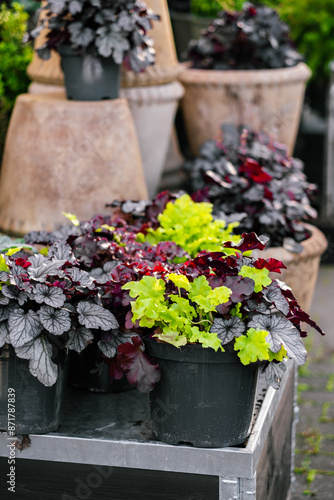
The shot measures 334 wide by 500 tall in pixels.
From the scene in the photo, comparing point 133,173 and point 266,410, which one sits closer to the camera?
point 266,410

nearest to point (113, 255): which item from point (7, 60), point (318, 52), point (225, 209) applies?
point (225, 209)

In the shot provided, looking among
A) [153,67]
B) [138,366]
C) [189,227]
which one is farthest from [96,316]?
[153,67]

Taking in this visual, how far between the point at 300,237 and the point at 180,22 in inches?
137

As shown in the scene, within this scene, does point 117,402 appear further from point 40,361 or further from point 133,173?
point 133,173

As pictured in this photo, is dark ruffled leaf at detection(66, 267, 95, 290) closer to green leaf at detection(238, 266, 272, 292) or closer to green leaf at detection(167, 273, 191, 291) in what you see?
green leaf at detection(167, 273, 191, 291)

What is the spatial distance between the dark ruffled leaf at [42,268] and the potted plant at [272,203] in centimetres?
119

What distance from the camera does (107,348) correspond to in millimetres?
1986

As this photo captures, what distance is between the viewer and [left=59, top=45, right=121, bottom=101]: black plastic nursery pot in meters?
3.19

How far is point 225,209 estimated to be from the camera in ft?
10.8

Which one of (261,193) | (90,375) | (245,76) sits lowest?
(90,375)

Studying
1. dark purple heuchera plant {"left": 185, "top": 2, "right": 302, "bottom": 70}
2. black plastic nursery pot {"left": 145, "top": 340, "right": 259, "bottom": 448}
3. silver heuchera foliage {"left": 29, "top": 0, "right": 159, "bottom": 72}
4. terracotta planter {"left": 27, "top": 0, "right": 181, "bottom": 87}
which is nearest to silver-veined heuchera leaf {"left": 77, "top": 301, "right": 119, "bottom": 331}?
black plastic nursery pot {"left": 145, "top": 340, "right": 259, "bottom": 448}

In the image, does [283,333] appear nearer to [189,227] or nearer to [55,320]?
[55,320]

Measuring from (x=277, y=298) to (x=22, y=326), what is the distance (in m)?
0.67

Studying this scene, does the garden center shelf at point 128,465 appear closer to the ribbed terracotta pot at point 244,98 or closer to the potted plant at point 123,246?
the potted plant at point 123,246
